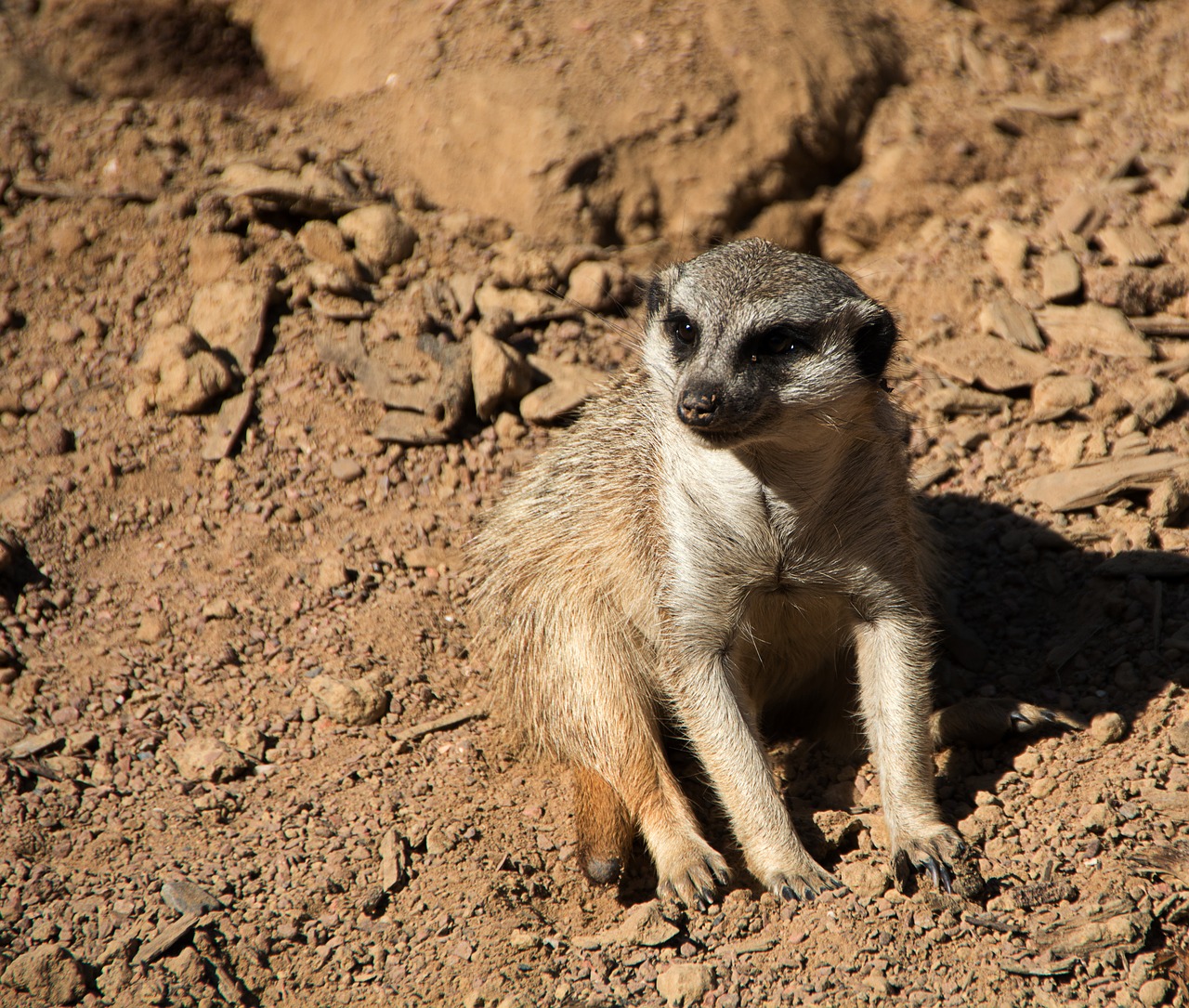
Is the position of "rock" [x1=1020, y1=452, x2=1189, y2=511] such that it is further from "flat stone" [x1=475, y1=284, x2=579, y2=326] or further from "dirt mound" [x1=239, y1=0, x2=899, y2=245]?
"flat stone" [x1=475, y1=284, x2=579, y2=326]

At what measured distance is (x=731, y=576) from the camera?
2.78 meters

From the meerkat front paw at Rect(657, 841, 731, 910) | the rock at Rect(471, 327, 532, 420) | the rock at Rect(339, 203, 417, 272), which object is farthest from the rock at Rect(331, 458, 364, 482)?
the meerkat front paw at Rect(657, 841, 731, 910)

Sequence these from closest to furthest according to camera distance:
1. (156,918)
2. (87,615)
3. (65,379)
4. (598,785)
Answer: (156,918), (598,785), (87,615), (65,379)

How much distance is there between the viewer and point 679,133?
4.71 m

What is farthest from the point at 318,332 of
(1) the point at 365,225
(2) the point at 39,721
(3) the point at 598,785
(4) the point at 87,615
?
(3) the point at 598,785

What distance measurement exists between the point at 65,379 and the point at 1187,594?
13.6ft

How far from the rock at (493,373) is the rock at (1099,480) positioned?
1998 millimetres

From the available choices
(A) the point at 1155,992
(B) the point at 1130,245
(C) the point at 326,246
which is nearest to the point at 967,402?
(B) the point at 1130,245

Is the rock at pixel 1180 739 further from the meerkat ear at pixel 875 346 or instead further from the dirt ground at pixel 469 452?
the meerkat ear at pixel 875 346

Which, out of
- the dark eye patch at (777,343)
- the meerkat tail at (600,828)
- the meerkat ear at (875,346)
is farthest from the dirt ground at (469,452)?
the dark eye patch at (777,343)

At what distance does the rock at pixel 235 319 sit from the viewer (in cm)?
425

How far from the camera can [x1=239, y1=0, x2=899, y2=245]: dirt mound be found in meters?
4.64

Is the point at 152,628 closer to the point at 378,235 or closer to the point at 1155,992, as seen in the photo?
the point at 378,235

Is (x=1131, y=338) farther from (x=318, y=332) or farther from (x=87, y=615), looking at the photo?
(x=87, y=615)
